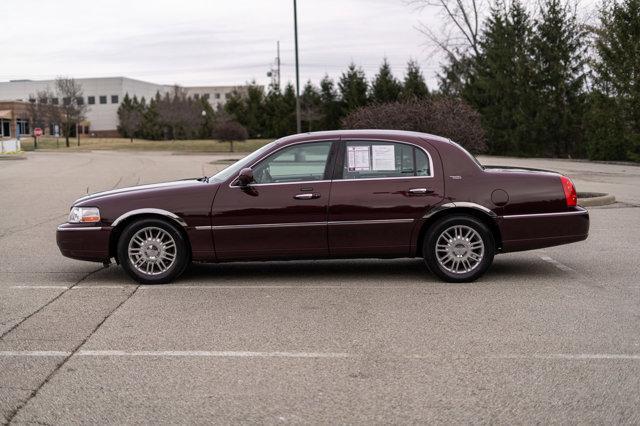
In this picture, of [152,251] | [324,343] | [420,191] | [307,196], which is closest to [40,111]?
[152,251]

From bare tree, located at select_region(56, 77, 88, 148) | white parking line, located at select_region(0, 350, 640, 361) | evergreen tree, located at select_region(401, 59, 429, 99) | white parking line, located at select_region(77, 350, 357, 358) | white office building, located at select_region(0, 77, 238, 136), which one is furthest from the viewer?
white office building, located at select_region(0, 77, 238, 136)

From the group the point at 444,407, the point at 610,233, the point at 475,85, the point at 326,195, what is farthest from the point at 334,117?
the point at 444,407

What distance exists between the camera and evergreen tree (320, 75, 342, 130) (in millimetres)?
61062

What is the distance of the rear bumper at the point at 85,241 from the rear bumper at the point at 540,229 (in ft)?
13.4

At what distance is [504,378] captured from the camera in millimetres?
4809

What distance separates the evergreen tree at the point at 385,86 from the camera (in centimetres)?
5659

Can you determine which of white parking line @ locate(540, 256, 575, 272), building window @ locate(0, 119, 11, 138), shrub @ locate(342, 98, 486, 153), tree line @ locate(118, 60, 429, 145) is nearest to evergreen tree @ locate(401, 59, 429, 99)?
tree line @ locate(118, 60, 429, 145)

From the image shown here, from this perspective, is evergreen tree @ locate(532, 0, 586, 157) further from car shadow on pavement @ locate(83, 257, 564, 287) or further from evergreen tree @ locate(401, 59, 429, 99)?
car shadow on pavement @ locate(83, 257, 564, 287)

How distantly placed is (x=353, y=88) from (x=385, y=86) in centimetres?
302

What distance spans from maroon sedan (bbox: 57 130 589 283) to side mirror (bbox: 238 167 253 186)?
0.6 inches

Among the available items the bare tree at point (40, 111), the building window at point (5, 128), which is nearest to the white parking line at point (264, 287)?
the bare tree at point (40, 111)

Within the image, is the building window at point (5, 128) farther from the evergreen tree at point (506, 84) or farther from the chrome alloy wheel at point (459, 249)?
the chrome alloy wheel at point (459, 249)

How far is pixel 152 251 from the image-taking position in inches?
315

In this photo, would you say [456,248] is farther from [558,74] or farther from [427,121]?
[558,74]
